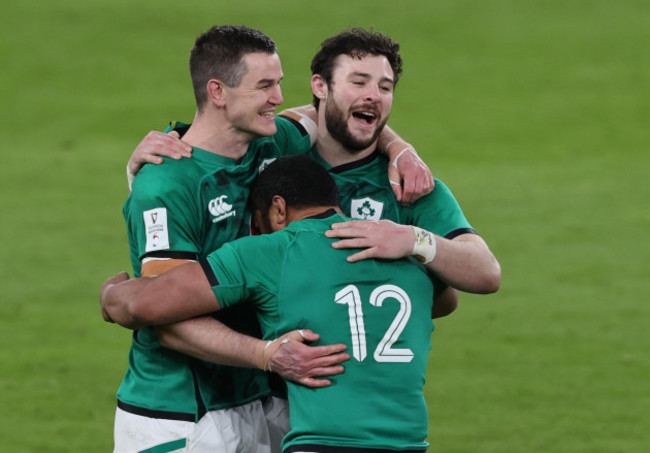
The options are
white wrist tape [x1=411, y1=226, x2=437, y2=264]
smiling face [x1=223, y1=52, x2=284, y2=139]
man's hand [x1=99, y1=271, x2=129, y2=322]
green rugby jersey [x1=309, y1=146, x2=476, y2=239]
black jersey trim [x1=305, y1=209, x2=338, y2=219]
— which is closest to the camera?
white wrist tape [x1=411, y1=226, x2=437, y2=264]

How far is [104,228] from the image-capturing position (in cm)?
1538

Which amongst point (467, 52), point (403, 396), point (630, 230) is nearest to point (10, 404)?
point (403, 396)

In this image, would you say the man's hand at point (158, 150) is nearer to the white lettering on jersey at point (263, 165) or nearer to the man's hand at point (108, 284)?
the white lettering on jersey at point (263, 165)

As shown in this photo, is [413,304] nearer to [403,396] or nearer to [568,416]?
[403,396]

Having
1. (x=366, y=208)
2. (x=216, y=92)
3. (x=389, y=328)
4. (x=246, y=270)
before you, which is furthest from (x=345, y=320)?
(x=216, y=92)

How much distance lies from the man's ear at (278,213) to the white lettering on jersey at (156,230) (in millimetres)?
453

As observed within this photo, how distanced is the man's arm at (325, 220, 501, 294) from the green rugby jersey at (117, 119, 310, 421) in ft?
2.22

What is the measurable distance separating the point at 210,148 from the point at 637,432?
5.74 metres

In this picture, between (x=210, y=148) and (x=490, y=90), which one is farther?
(x=490, y=90)

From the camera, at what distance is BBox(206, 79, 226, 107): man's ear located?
5161 mm

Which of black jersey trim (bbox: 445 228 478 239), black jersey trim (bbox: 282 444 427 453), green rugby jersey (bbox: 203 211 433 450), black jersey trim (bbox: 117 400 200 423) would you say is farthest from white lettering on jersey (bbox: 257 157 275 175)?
black jersey trim (bbox: 282 444 427 453)

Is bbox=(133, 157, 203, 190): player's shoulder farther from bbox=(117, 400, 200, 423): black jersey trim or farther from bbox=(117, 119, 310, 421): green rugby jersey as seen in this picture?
bbox=(117, 400, 200, 423): black jersey trim

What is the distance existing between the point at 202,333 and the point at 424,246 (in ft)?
3.22

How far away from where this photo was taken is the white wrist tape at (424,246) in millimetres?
4617
